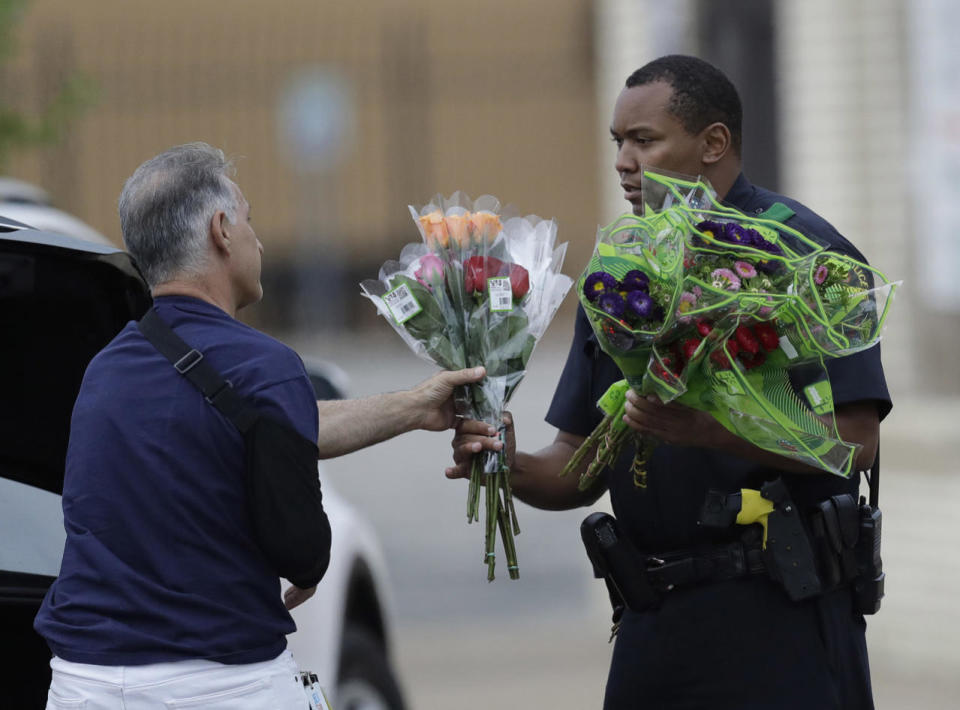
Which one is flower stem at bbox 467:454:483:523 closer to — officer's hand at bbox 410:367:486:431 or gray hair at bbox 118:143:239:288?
officer's hand at bbox 410:367:486:431

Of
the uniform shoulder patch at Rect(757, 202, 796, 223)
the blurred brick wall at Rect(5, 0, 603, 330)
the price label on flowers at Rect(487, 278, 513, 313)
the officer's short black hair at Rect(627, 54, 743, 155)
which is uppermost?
the officer's short black hair at Rect(627, 54, 743, 155)

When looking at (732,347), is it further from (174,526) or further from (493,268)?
(174,526)

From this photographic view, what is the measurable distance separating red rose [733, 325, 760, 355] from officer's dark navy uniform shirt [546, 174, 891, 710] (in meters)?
0.30

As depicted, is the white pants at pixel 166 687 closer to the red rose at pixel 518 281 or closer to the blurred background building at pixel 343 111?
the red rose at pixel 518 281

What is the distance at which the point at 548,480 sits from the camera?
11.8ft

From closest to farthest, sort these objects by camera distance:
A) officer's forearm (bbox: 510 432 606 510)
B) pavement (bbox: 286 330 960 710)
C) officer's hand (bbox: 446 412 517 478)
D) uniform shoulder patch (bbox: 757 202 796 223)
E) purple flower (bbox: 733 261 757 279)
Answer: purple flower (bbox: 733 261 757 279), uniform shoulder patch (bbox: 757 202 796 223), officer's hand (bbox: 446 412 517 478), officer's forearm (bbox: 510 432 606 510), pavement (bbox: 286 330 960 710)

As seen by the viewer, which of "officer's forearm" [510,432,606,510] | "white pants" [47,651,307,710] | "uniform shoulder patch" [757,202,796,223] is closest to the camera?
"white pants" [47,651,307,710]

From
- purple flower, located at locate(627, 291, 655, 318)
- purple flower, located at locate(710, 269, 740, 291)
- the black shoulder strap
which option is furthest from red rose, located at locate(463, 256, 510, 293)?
the black shoulder strap

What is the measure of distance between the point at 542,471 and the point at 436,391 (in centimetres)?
37

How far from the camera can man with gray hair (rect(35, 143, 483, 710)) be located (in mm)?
2752

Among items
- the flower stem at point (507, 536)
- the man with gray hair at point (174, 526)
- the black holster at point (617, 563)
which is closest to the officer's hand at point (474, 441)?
the flower stem at point (507, 536)

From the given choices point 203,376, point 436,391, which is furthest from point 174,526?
point 436,391

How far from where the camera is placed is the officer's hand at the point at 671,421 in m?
3.02

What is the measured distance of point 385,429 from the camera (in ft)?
10.9
